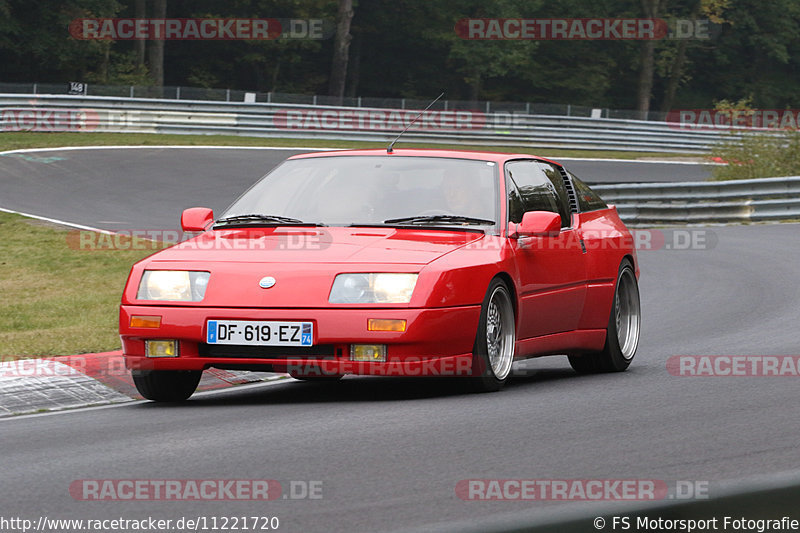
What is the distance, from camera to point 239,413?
7242 mm

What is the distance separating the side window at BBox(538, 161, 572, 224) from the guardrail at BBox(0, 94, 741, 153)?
2966cm

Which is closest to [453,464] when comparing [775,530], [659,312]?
[775,530]

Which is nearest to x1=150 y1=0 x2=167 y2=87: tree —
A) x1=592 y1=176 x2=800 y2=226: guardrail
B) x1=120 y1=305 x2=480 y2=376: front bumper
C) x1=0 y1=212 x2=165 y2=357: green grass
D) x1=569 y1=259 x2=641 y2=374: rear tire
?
x1=592 y1=176 x2=800 y2=226: guardrail

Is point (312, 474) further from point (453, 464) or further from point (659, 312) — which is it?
point (659, 312)

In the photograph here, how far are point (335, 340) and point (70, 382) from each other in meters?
2.01

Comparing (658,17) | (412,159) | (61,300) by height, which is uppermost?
(658,17)

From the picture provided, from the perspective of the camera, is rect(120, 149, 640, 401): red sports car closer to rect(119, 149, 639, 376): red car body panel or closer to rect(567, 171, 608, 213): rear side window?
rect(119, 149, 639, 376): red car body panel

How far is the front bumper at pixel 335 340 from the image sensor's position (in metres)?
7.17

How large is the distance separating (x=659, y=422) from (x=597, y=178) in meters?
26.2

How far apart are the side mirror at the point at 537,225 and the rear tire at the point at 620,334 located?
4.77 ft

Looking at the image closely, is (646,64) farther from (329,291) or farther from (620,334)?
(329,291)

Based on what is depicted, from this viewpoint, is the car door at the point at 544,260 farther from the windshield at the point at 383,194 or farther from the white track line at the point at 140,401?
the white track line at the point at 140,401

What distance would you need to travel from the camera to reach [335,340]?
7156 millimetres

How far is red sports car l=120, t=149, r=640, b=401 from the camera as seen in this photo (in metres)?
7.21
